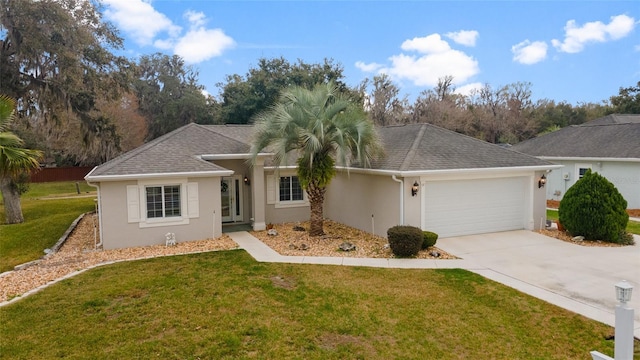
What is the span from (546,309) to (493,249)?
14.9ft

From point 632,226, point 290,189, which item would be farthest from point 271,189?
point 632,226

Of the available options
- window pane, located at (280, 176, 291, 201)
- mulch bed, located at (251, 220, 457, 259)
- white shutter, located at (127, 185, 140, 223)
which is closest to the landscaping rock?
mulch bed, located at (251, 220, 457, 259)

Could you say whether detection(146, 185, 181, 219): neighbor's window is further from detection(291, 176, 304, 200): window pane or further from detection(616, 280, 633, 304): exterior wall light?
detection(616, 280, 633, 304): exterior wall light

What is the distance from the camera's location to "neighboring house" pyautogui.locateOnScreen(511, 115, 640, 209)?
18.6 m

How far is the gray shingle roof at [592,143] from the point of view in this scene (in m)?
19.6

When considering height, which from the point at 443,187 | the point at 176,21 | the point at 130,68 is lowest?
the point at 443,187

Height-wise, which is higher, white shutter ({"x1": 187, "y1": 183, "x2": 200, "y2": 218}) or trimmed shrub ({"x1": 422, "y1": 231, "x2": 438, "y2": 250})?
white shutter ({"x1": 187, "y1": 183, "x2": 200, "y2": 218})

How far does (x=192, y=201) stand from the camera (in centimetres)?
1306

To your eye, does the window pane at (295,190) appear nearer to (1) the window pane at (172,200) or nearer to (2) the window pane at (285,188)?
(2) the window pane at (285,188)

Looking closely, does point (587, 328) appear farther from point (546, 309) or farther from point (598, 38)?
point (598, 38)

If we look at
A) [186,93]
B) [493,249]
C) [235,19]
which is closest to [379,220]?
[493,249]

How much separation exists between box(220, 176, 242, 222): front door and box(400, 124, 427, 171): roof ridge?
694 cm

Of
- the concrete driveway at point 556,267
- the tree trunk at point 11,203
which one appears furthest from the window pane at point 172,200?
the tree trunk at point 11,203

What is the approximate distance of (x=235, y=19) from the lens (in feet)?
57.0
